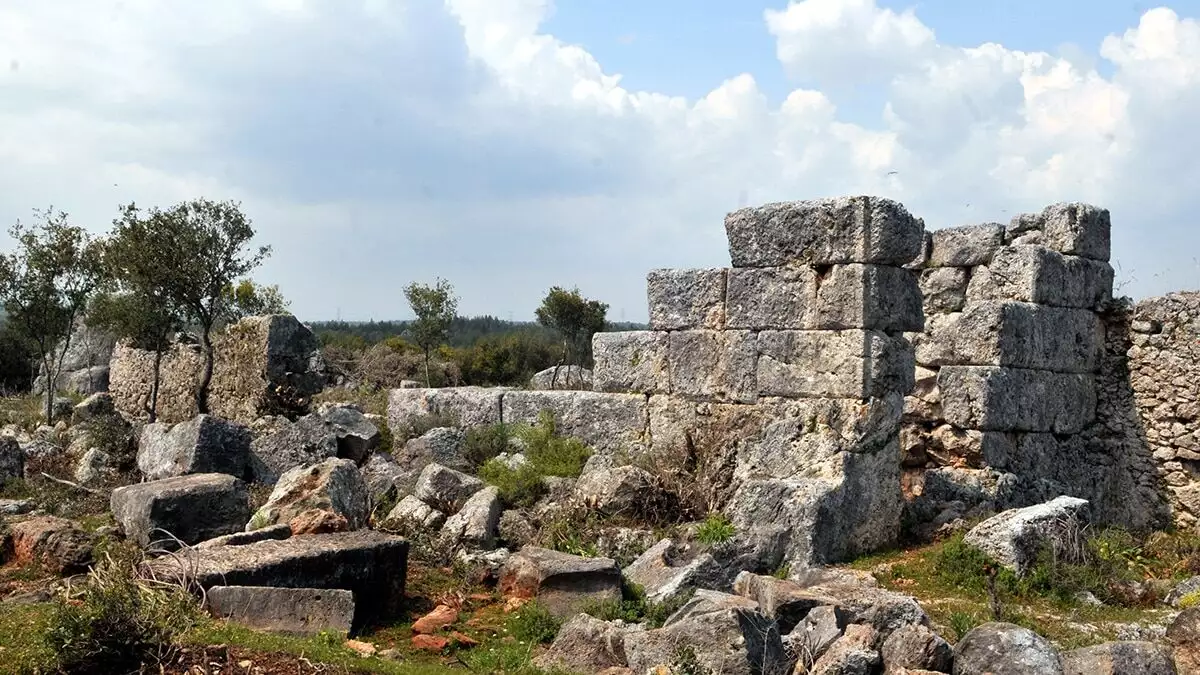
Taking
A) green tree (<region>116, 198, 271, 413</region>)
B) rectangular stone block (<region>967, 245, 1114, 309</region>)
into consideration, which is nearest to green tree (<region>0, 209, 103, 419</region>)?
green tree (<region>116, 198, 271, 413</region>)

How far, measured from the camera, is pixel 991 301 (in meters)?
11.6

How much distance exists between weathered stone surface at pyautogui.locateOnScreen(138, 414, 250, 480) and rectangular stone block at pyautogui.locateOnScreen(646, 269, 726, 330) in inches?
211

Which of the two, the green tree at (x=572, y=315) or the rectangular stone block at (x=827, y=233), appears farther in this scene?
the green tree at (x=572, y=315)

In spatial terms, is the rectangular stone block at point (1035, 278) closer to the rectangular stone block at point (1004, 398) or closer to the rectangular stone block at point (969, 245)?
the rectangular stone block at point (969, 245)

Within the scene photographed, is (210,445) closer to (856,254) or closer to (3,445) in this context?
(3,445)

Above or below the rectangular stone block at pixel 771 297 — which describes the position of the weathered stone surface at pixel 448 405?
below

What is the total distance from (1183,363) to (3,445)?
1426 centimetres

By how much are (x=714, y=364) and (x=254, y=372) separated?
27.2 feet

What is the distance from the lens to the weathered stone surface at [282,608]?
304 inches

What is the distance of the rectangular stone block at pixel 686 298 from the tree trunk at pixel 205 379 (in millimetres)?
8685

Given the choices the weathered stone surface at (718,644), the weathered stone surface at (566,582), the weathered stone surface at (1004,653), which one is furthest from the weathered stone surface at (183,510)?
the weathered stone surface at (1004,653)

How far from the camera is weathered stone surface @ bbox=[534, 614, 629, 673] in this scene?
7.08 meters

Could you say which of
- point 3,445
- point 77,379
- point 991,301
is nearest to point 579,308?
point 77,379

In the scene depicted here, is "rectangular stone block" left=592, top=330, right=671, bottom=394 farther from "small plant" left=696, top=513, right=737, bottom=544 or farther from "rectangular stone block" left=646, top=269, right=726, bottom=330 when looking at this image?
"small plant" left=696, top=513, right=737, bottom=544
